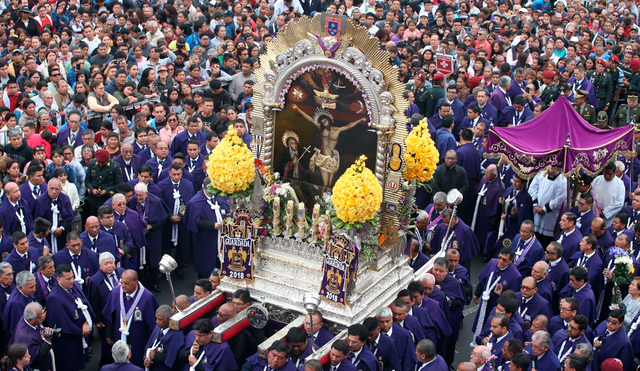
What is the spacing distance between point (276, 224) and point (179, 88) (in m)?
8.38

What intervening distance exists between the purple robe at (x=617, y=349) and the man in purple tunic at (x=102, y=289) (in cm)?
714

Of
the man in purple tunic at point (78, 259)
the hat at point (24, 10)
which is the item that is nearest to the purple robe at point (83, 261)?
the man in purple tunic at point (78, 259)

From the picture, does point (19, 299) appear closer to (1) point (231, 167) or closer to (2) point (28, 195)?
(2) point (28, 195)

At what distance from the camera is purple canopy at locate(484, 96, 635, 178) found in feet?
46.4

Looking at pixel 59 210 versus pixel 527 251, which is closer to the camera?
pixel 527 251

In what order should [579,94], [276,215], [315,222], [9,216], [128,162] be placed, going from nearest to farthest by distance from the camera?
[315,222], [276,215], [9,216], [128,162], [579,94]

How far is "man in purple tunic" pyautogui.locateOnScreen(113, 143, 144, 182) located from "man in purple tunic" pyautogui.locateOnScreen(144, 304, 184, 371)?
16.3ft

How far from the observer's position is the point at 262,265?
476 inches

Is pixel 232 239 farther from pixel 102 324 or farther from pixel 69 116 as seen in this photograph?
pixel 69 116

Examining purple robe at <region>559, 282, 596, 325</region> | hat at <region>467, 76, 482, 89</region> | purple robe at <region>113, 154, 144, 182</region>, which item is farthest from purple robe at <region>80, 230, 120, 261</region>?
hat at <region>467, 76, 482, 89</region>

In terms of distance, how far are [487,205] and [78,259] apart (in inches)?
309

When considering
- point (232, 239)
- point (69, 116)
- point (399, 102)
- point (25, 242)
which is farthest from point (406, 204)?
point (69, 116)

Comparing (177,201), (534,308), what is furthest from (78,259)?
(534,308)

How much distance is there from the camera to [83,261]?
1237cm
